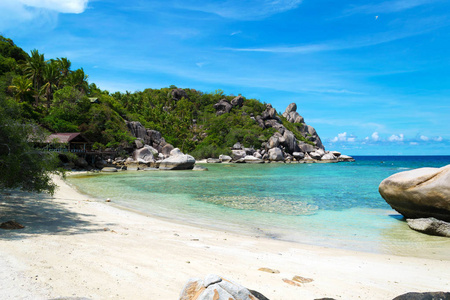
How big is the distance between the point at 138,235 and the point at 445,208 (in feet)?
32.2

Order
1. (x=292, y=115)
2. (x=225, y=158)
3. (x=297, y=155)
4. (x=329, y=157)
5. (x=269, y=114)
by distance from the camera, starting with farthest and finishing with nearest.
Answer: (x=292, y=115), (x=269, y=114), (x=329, y=157), (x=297, y=155), (x=225, y=158)

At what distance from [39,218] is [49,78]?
153ft

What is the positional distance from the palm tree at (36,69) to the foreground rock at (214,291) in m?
49.3

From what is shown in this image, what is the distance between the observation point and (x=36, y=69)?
148 feet

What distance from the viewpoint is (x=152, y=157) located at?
152 feet

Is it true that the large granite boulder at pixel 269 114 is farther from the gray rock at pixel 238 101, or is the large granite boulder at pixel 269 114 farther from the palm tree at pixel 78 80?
the palm tree at pixel 78 80

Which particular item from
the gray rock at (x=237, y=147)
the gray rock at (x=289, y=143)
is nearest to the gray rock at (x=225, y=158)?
the gray rock at (x=237, y=147)

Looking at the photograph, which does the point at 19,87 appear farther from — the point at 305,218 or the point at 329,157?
the point at 329,157

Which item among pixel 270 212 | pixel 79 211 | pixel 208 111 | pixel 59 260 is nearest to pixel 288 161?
pixel 208 111

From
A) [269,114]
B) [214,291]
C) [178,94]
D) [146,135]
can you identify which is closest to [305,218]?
[214,291]

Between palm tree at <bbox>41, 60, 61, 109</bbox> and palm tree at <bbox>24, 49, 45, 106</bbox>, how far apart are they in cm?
72

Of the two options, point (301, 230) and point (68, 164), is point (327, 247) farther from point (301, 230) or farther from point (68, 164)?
point (68, 164)

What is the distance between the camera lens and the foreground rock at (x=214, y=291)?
2.98 m

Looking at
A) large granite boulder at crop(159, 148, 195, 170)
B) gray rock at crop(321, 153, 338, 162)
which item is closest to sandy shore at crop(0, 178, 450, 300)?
large granite boulder at crop(159, 148, 195, 170)
